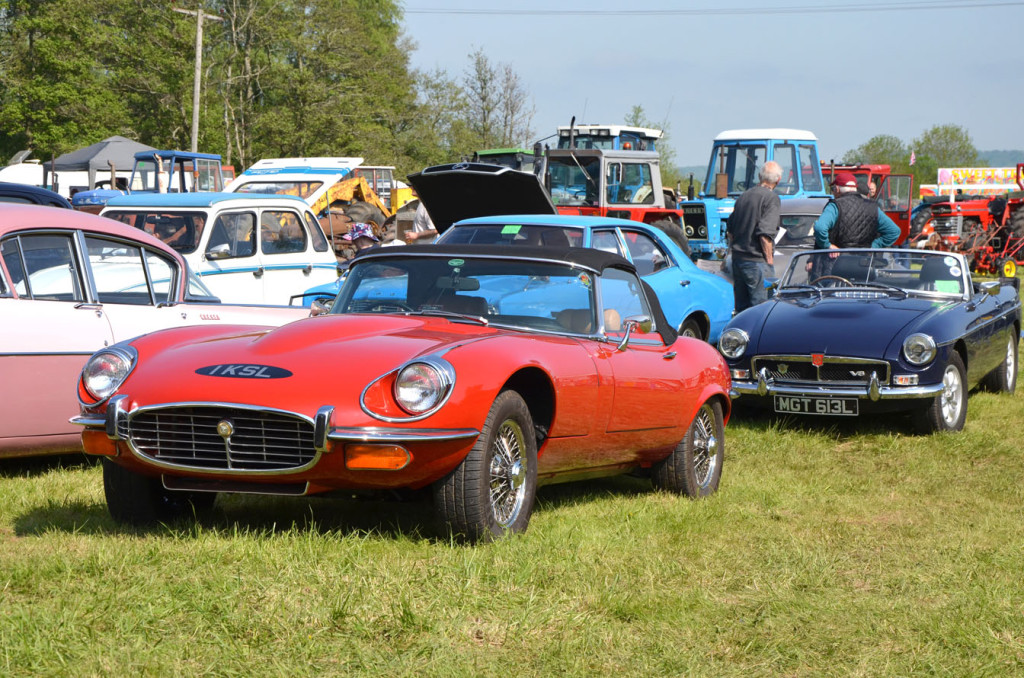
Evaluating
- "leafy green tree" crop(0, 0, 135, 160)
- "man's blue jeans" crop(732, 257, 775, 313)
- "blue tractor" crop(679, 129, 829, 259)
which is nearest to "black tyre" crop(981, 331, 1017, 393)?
"man's blue jeans" crop(732, 257, 775, 313)

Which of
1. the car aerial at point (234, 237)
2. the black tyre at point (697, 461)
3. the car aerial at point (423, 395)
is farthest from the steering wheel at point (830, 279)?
the car aerial at point (234, 237)

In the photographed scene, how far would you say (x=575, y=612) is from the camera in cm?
432

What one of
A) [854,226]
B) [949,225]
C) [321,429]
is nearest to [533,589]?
[321,429]

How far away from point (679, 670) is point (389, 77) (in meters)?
57.2

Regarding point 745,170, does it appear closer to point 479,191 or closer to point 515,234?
point 479,191

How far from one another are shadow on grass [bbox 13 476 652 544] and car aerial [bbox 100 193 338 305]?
21.4ft

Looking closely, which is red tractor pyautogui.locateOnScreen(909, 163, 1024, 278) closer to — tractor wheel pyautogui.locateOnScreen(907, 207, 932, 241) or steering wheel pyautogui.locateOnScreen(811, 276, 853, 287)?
tractor wheel pyautogui.locateOnScreen(907, 207, 932, 241)

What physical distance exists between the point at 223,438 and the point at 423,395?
811 millimetres

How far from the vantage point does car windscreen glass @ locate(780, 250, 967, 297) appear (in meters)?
10.0

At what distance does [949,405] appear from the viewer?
29.8 ft

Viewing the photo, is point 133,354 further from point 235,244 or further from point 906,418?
point 235,244

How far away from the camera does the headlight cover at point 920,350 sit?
8.76 m

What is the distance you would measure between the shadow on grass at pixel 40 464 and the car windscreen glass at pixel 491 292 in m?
2.20

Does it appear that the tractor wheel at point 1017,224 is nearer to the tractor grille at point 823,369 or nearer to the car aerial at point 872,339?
the car aerial at point 872,339
